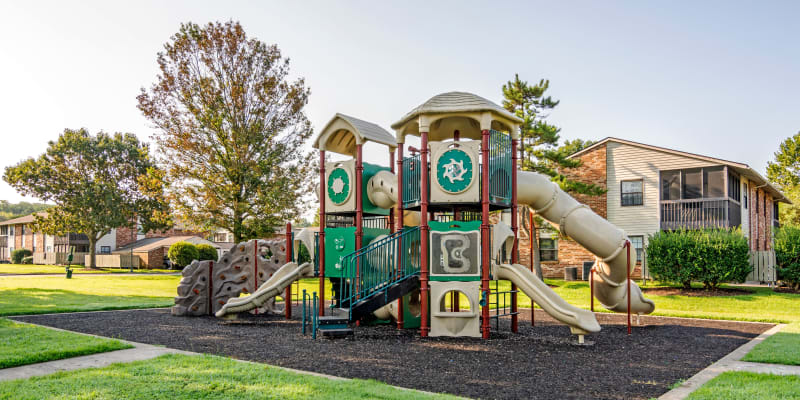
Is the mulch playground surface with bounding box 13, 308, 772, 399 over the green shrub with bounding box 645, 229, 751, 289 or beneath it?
beneath

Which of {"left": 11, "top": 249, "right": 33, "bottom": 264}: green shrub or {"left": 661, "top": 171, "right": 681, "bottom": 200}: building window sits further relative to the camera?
{"left": 11, "top": 249, "right": 33, "bottom": 264}: green shrub

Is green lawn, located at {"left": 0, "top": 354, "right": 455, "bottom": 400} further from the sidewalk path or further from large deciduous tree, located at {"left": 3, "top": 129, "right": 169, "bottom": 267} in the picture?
large deciduous tree, located at {"left": 3, "top": 129, "right": 169, "bottom": 267}

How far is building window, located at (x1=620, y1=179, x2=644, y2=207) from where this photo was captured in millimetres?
29469

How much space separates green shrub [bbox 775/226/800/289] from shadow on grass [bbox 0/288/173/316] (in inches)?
918

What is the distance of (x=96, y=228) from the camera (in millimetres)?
52875

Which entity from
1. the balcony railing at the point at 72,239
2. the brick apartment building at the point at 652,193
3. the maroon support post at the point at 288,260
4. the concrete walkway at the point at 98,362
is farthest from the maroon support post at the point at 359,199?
the balcony railing at the point at 72,239

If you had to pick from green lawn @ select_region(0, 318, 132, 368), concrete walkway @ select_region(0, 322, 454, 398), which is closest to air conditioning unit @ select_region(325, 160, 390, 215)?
concrete walkway @ select_region(0, 322, 454, 398)

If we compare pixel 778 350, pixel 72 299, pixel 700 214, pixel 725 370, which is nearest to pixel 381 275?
pixel 725 370

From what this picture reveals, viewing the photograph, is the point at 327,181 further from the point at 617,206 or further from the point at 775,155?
the point at 775,155

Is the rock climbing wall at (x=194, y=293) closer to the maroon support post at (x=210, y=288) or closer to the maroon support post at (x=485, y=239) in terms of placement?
the maroon support post at (x=210, y=288)

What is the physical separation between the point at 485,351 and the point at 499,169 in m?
4.27

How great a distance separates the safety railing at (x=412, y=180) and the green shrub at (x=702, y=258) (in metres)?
13.7

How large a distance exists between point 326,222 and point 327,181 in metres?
1.20

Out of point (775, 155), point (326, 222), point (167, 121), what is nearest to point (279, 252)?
point (326, 222)
